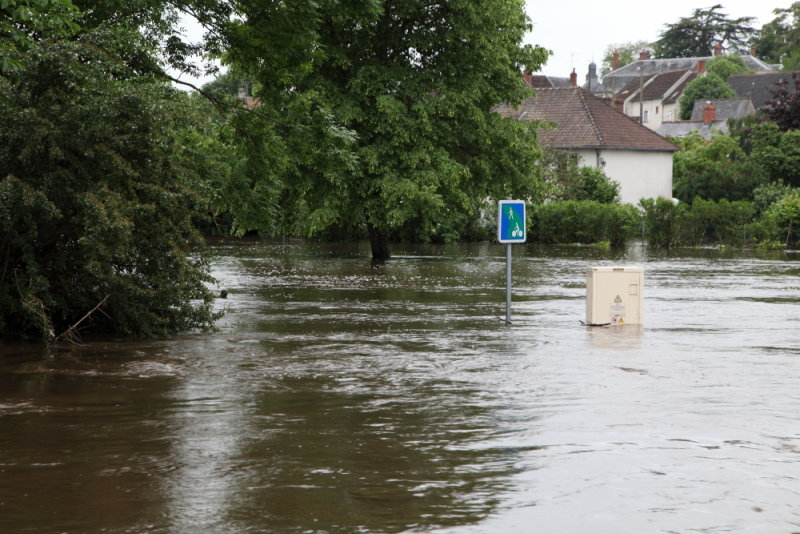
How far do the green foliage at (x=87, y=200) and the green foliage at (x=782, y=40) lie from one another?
12296cm

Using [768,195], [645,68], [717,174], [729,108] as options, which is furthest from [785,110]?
[645,68]

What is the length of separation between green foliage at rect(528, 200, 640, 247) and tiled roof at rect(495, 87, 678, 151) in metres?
10.0

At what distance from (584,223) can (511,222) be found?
39081 mm

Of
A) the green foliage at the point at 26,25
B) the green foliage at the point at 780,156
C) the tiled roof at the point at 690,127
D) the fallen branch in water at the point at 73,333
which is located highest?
the tiled roof at the point at 690,127

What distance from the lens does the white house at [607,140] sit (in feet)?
225

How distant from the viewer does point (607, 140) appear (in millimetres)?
68688

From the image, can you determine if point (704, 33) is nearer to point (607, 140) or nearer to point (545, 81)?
point (545, 81)

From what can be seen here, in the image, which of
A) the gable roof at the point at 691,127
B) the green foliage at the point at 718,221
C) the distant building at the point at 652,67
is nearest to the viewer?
the green foliage at the point at 718,221

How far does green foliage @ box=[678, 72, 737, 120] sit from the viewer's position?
121m

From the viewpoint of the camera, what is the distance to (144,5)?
820 inches

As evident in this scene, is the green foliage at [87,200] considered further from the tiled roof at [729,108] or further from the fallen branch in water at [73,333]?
the tiled roof at [729,108]

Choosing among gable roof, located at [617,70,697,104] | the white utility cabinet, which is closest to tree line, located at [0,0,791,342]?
the white utility cabinet

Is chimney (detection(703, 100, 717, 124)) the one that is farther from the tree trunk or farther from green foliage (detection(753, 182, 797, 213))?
the tree trunk

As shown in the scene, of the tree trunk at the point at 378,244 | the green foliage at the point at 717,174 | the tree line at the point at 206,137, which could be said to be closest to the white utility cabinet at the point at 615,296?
the tree line at the point at 206,137
